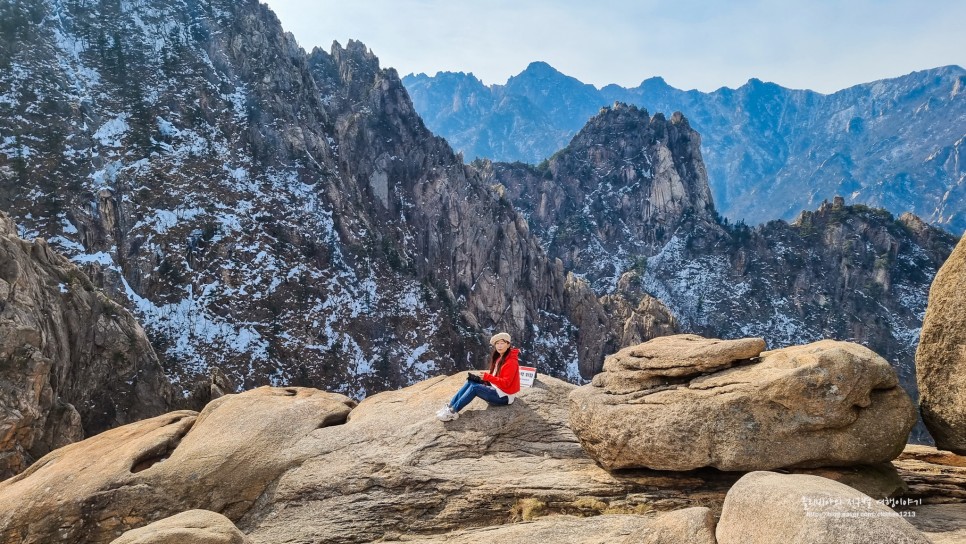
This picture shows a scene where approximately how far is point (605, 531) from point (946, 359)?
337 inches

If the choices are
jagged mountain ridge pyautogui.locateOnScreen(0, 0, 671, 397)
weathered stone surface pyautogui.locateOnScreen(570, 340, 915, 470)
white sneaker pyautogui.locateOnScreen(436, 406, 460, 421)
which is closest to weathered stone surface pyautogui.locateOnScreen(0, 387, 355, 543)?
white sneaker pyautogui.locateOnScreen(436, 406, 460, 421)

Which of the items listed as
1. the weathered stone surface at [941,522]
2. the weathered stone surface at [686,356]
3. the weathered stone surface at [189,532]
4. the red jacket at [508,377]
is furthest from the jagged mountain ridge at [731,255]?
the weathered stone surface at [189,532]

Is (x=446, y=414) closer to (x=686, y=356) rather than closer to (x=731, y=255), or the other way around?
(x=686, y=356)

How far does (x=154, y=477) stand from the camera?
541 inches

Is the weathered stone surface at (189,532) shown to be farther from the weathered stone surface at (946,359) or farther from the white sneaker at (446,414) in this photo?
the weathered stone surface at (946,359)

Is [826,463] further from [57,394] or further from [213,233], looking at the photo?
[213,233]

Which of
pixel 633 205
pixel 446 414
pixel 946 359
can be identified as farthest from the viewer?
pixel 633 205

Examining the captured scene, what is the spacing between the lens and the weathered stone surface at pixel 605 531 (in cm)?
909

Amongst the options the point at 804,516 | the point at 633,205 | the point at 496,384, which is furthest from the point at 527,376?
the point at 633,205

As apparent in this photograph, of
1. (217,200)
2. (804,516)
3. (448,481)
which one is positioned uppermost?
(217,200)

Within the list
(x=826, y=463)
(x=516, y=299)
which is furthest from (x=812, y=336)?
(x=826, y=463)

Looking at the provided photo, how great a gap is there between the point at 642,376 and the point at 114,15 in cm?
9211

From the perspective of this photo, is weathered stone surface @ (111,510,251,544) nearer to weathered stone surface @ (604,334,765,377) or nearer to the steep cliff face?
weathered stone surface @ (604,334,765,377)

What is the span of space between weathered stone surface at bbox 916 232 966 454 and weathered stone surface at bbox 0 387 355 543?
15.7 meters
